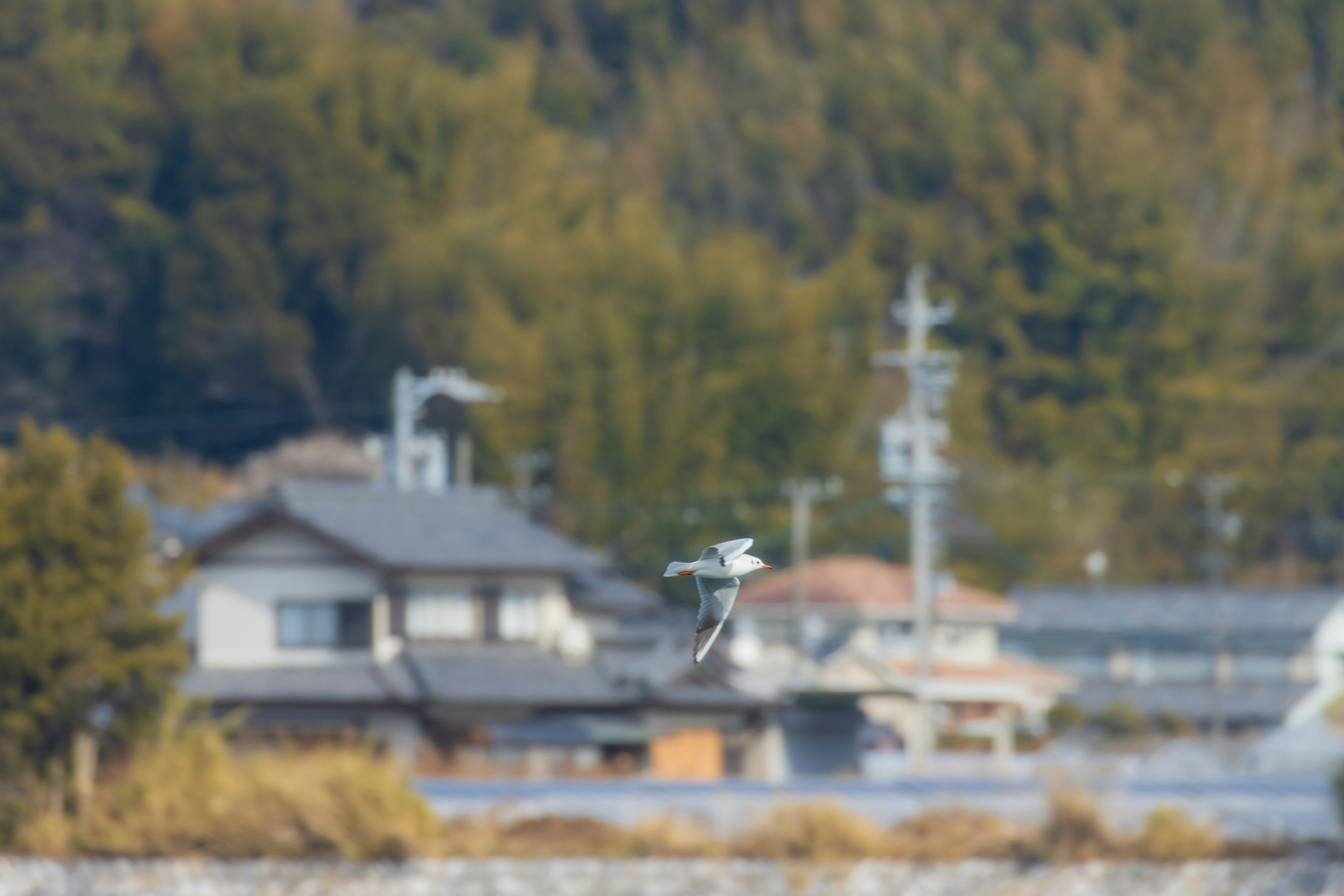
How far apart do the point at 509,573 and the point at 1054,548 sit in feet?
96.7

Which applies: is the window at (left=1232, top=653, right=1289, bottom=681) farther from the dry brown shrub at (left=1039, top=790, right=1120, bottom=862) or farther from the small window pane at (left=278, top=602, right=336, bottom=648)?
the dry brown shrub at (left=1039, top=790, right=1120, bottom=862)

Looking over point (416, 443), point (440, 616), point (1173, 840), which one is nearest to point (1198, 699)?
point (416, 443)

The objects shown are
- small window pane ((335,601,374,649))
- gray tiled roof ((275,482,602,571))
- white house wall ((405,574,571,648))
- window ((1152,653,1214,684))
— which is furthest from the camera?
window ((1152,653,1214,684))

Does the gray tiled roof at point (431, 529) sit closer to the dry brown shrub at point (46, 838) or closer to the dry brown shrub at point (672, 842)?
the dry brown shrub at point (46, 838)

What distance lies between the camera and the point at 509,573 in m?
30.5

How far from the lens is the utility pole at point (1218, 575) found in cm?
4666

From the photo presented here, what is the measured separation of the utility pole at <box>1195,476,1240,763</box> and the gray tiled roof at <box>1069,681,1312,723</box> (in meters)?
0.24

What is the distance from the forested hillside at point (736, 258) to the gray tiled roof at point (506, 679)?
1898 cm

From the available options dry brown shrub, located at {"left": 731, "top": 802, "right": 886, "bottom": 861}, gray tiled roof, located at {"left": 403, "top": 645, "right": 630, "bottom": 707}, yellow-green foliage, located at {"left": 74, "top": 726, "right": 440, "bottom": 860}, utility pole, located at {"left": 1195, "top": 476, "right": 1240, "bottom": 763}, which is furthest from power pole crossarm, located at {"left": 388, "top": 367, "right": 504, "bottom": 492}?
utility pole, located at {"left": 1195, "top": 476, "right": 1240, "bottom": 763}

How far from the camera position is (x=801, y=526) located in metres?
→ 37.0

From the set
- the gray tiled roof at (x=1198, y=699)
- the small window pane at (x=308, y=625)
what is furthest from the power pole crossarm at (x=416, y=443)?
the gray tiled roof at (x=1198, y=699)

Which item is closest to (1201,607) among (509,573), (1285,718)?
(1285,718)

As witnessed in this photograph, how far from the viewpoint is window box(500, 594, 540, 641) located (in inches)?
1209

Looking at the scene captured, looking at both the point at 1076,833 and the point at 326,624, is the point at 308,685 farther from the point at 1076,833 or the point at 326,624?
the point at 1076,833
